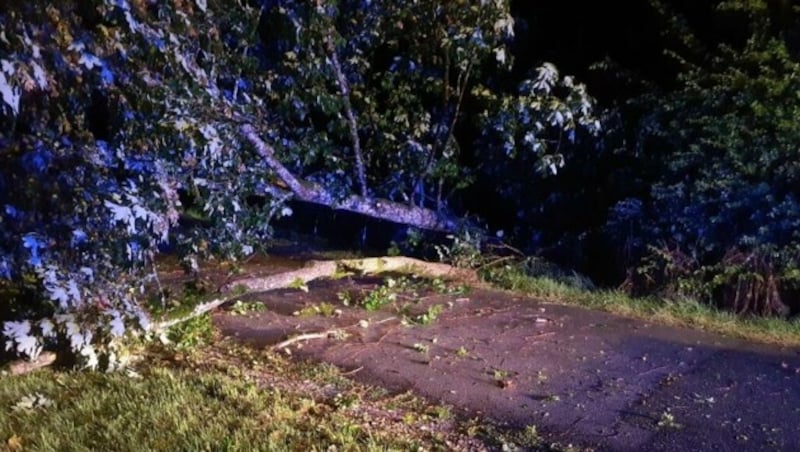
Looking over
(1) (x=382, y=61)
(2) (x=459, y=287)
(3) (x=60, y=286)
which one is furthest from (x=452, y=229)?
(3) (x=60, y=286)

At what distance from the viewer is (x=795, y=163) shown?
6.79 metres

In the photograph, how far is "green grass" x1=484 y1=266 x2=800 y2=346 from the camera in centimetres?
668

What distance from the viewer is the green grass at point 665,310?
21.9ft

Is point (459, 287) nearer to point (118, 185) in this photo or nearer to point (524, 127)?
point (524, 127)

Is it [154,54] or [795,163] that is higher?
[154,54]

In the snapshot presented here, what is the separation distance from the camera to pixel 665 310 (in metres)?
7.22

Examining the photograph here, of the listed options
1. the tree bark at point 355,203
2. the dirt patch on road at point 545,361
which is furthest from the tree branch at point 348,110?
the dirt patch on road at point 545,361

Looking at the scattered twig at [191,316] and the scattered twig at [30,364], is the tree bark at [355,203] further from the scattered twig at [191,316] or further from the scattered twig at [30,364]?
the scattered twig at [30,364]

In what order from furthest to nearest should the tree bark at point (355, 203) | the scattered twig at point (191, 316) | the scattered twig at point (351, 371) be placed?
1. the tree bark at point (355, 203)
2. the scattered twig at point (191, 316)
3. the scattered twig at point (351, 371)

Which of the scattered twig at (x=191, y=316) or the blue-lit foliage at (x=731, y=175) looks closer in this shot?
the scattered twig at (x=191, y=316)

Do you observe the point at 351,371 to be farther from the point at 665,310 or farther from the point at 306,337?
the point at 665,310

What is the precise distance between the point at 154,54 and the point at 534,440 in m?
4.10

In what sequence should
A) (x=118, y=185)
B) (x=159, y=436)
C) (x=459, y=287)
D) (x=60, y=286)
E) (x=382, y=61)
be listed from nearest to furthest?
1. (x=159, y=436)
2. (x=60, y=286)
3. (x=118, y=185)
4. (x=459, y=287)
5. (x=382, y=61)

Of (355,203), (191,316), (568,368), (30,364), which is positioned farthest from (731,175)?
(30,364)
